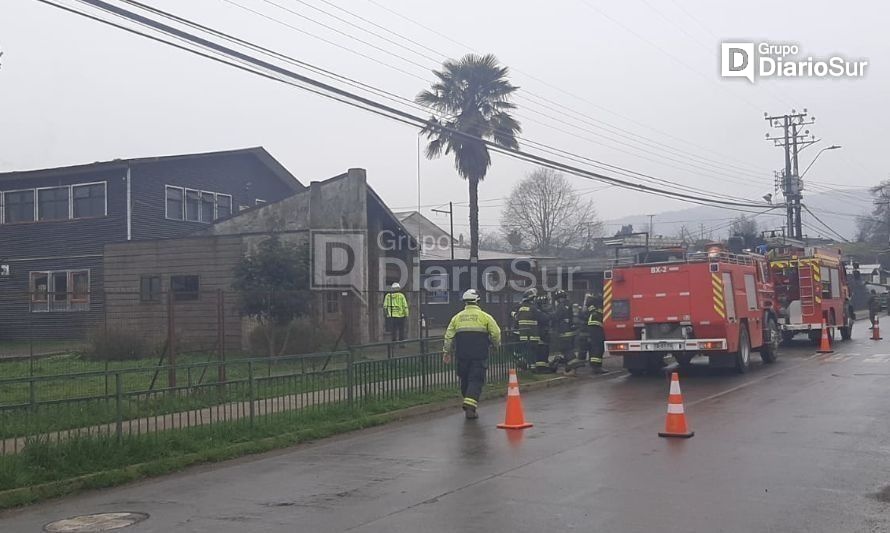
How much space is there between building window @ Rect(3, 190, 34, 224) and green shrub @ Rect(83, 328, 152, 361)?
17713 mm

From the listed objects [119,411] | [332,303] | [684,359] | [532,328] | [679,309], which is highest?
[332,303]

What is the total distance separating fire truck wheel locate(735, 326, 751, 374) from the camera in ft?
65.2

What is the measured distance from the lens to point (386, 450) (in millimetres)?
11031

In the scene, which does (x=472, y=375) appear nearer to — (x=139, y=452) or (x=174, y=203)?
(x=139, y=452)

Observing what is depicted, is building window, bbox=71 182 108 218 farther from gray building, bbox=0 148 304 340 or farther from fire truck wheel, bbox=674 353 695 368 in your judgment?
fire truck wheel, bbox=674 353 695 368

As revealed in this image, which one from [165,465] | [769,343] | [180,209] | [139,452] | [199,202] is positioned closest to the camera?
[165,465]

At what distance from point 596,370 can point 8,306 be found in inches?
501

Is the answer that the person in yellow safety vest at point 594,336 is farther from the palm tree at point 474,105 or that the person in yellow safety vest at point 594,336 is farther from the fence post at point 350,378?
the palm tree at point 474,105

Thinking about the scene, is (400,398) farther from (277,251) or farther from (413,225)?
(413,225)

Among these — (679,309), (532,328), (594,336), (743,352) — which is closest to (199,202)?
(594,336)

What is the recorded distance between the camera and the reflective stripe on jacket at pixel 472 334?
45.1 feet

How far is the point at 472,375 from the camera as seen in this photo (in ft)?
45.0

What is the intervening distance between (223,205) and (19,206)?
24.0 feet

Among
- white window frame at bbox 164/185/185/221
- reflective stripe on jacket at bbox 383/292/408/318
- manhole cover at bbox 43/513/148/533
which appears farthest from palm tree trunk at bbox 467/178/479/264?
manhole cover at bbox 43/513/148/533
